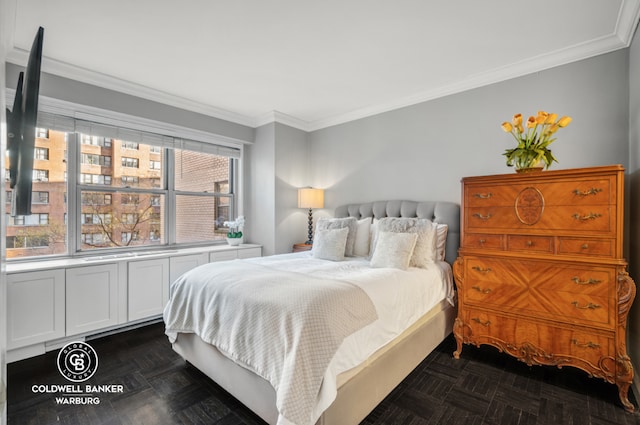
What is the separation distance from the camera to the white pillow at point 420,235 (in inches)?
101

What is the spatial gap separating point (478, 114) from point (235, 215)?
3.39 meters

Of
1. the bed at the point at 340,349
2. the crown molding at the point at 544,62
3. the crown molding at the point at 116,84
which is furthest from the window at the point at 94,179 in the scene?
the crown molding at the point at 544,62

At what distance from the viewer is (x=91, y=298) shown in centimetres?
272

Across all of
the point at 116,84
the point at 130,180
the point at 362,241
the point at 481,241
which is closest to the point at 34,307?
the point at 130,180

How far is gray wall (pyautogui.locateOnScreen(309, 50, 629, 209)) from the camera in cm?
236

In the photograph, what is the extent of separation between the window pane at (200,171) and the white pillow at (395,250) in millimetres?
2721

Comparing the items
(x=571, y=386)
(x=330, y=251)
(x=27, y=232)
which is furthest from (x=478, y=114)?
(x=27, y=232)

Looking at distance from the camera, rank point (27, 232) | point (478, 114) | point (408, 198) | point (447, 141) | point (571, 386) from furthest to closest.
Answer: point (408, 198), point (447, 141), point (478, 114), point (27, 232), point (571, 386)

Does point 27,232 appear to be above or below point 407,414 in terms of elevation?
above

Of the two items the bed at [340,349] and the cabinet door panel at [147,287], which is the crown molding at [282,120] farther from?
the cabinet door panel at [147,287]

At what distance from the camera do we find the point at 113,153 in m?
3.31

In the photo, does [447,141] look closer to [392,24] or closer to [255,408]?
[392,24]

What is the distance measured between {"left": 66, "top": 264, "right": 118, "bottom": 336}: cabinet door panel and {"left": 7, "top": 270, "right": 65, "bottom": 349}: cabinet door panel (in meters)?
0.06

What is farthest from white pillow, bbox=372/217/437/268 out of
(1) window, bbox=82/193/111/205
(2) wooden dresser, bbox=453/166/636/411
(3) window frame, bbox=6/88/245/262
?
(1) window, bbox=82/193/111/205
